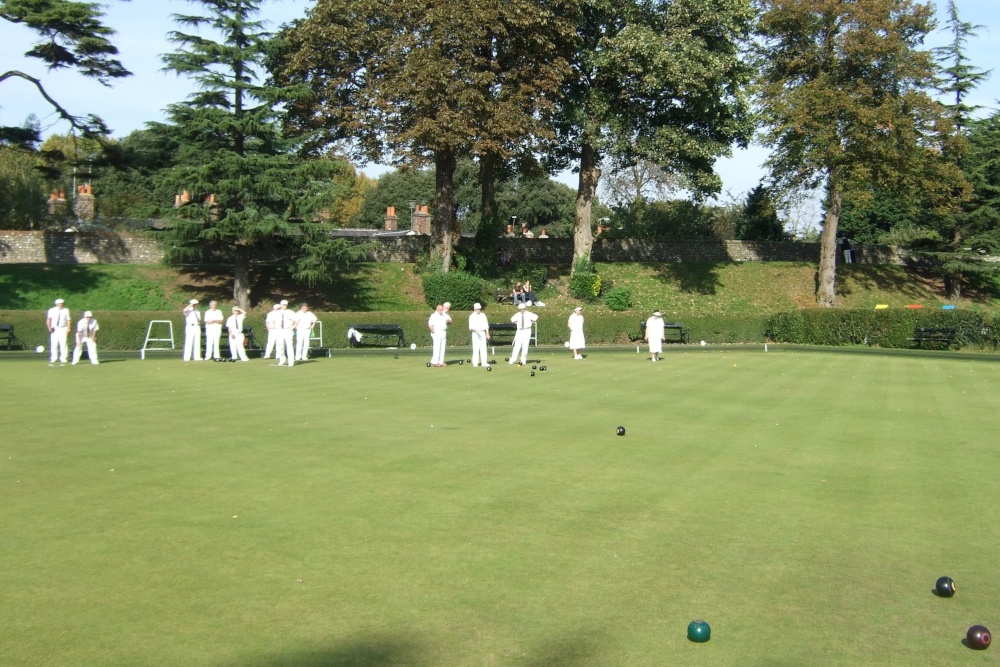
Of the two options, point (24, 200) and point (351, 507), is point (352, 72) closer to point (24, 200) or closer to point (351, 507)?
point (24, 200)

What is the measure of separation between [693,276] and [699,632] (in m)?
47.0

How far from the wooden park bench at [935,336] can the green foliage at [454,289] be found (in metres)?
18.4

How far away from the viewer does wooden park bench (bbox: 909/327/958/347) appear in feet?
116

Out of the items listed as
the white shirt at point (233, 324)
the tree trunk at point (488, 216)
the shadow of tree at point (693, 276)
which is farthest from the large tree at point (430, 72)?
the white shirt at point (233, 324)

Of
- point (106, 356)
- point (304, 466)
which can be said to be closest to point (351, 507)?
point (304, 466)

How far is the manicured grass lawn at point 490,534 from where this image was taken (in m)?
5.66

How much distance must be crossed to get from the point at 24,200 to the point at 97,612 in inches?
1897

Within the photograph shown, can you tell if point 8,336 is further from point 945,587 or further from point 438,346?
point 945,587

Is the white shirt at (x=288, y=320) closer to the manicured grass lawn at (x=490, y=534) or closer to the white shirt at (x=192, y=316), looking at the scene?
the white shirt at (x=192, y=316)

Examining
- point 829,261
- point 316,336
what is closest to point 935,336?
point 829,261

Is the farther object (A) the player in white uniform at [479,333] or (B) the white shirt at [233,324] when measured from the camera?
(B) the white shirt at [233,324]

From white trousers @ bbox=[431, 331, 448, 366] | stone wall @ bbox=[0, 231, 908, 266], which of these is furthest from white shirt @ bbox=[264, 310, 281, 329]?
stone wall @ bbox=[0, 231, 908, 266]

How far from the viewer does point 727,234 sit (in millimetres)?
70188

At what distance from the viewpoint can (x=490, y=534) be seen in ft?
25.9
